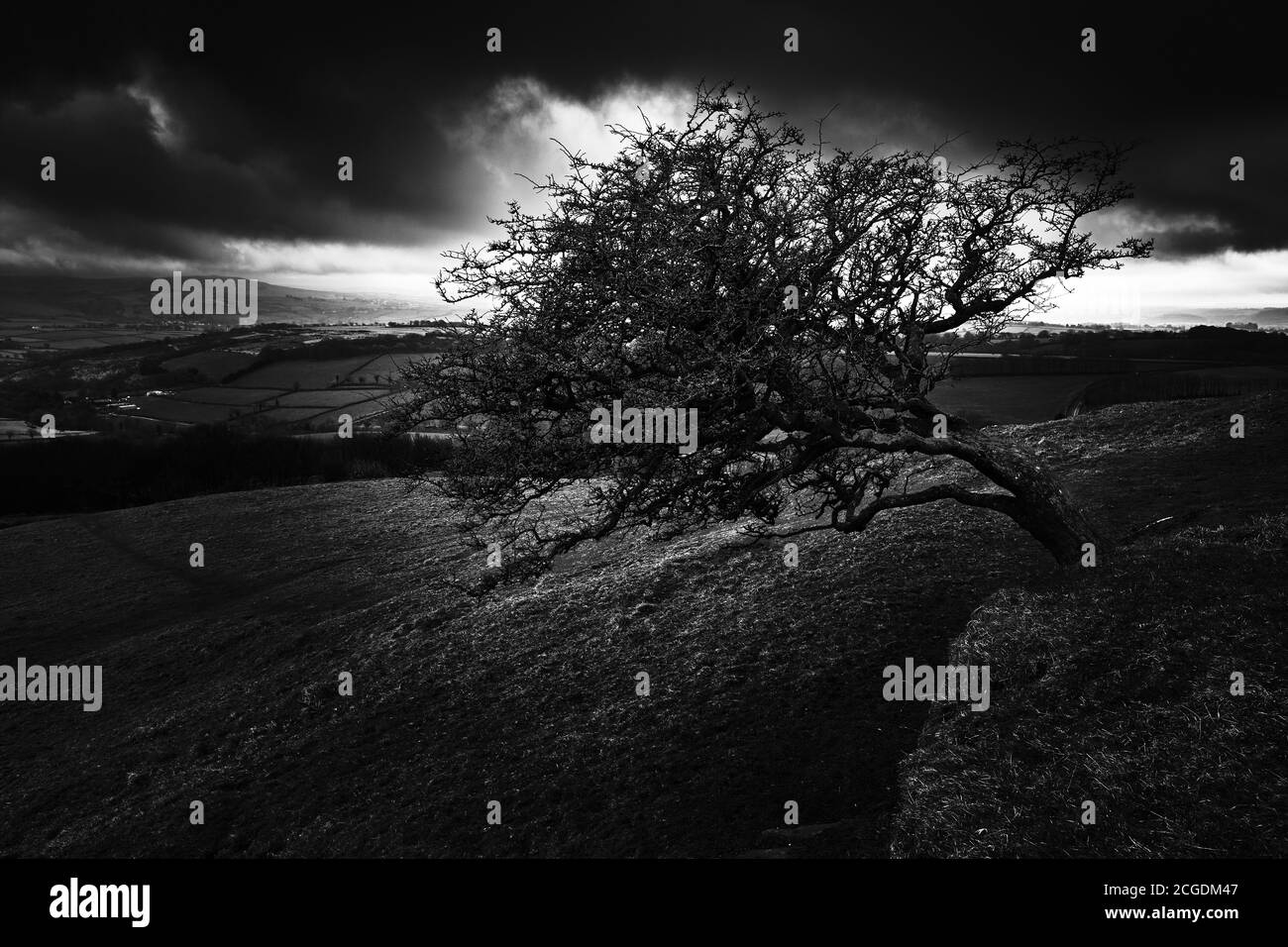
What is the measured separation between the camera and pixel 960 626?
42.3 ft

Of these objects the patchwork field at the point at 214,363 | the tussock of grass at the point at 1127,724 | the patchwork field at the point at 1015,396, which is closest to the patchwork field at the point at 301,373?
the patchwork field at the point at 214,363

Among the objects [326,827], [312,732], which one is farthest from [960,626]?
[312,732]

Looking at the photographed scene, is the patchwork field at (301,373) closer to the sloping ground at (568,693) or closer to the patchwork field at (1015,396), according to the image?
the sloping ground at (568,693)

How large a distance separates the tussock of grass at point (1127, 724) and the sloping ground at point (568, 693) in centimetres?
59

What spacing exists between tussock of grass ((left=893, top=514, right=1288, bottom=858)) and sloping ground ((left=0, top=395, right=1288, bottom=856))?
591mm

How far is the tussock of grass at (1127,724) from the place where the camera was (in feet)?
22.8

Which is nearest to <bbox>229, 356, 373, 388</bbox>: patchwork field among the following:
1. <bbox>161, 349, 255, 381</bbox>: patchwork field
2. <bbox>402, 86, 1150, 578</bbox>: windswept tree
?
<bbox>161, 349, 255, 381</bbox>: patchwork field

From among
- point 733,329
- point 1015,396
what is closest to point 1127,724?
point 733,329

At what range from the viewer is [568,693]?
13789mm

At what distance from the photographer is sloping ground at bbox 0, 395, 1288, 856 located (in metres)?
10.2

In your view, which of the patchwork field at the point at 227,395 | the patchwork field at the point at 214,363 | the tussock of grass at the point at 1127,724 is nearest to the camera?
the tussock of grass at the point at 1127,724

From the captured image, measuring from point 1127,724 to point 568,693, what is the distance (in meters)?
9.01

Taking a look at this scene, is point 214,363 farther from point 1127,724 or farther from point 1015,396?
point 1127,724

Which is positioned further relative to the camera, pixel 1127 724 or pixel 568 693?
pixel 568 693
